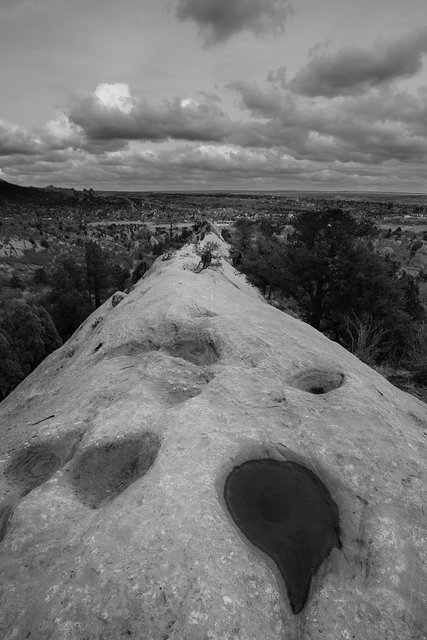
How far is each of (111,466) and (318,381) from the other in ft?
21.4

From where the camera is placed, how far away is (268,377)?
36.6ft

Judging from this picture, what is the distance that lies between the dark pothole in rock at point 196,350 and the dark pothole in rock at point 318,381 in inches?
104

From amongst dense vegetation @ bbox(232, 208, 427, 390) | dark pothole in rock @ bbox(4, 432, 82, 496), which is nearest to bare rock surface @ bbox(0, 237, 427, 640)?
dark pothole in rock @ bbox(4, 432, 82, 496)

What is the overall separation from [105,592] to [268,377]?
695cm

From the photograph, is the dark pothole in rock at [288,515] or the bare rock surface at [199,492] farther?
the dark pothole in rock at [288,515]

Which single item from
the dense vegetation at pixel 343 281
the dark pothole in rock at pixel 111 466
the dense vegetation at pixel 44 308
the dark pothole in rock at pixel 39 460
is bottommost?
the dense vegetation at pixel 44 308

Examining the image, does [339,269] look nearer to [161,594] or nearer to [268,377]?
[268,377]

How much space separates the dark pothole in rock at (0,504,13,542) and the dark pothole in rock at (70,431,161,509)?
1166 mm

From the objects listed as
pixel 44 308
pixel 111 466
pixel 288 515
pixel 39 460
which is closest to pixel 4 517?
pixel 39 460

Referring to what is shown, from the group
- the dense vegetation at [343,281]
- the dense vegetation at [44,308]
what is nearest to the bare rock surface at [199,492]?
the dense vegetation at [343,281]

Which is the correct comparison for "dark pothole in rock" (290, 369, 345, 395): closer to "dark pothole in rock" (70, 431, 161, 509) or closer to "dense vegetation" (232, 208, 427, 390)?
"dark pothole in rock" (70, 431, 161, 509)

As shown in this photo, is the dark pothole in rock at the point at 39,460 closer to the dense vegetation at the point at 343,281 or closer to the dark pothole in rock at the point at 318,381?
the dark pothole in rock at the point at 318,381

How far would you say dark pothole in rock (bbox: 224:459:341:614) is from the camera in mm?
6121

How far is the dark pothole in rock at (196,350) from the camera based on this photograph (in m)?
12.4
